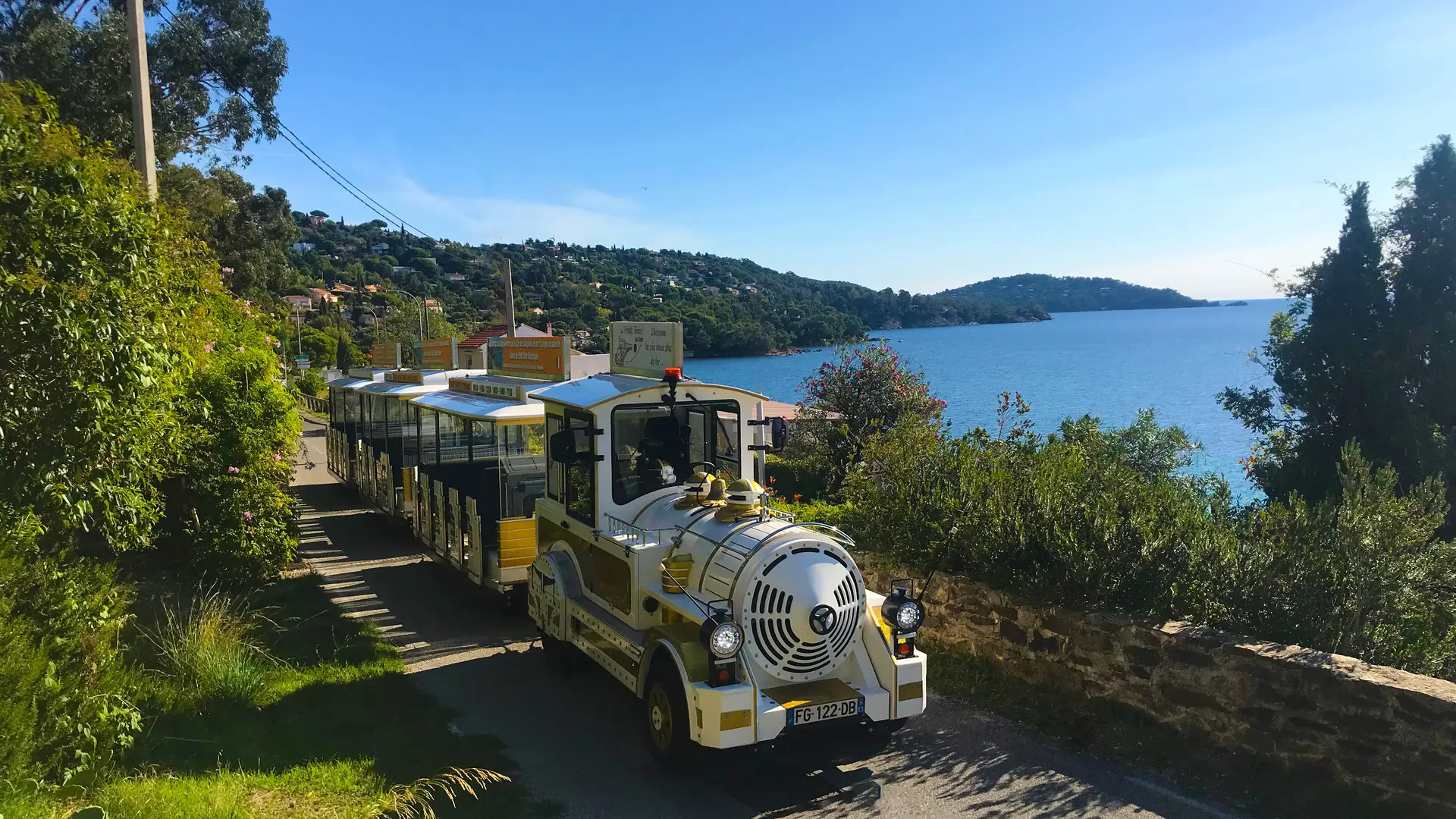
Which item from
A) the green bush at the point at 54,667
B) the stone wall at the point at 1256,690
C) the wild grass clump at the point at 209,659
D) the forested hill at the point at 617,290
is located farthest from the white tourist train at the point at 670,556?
the forested hill at the point at 617,290

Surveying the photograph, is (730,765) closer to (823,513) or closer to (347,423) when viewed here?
(823,513)

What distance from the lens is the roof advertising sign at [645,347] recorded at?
756cm

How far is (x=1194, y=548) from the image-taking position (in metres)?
6.69

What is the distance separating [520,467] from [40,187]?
18.6ft

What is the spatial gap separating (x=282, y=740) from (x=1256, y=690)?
689cm

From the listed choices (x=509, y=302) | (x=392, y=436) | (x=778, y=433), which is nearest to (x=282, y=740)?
(x=778, y=433)

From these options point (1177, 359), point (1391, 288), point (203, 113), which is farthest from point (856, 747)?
point (1177, 359)

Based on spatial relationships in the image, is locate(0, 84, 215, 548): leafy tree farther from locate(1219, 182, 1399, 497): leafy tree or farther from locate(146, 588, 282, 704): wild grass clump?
locate(1219, 182, 1399, 497): leafy tree

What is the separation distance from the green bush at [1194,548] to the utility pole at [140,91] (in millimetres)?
9015

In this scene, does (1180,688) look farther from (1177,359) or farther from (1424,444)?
(1177,359)

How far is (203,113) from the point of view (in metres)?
20.4

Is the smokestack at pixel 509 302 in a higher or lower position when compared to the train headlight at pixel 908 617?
higher

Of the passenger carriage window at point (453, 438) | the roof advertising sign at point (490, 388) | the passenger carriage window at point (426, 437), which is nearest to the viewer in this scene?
the roof advertising sign at point (490, 388)

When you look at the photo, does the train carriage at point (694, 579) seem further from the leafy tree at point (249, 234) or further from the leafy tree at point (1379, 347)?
the leafy tree at point (249, 234)
